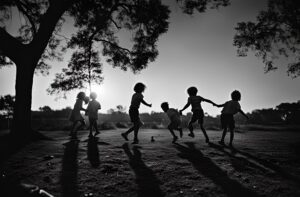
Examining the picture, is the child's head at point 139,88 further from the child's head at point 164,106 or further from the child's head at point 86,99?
the child's head at point 86,99

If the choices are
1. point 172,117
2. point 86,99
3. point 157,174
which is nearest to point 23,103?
→ point 86,99

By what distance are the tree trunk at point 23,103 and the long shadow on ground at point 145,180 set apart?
5137 mm

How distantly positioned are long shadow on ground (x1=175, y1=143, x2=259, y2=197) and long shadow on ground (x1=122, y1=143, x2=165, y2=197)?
87 centimetres

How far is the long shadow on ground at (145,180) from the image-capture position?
2.59m

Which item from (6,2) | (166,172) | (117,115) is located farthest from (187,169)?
(117,115)

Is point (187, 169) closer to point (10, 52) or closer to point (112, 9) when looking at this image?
point (10, 52)

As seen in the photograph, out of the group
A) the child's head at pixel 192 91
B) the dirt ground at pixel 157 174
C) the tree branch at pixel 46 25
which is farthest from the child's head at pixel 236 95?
the tree branch at pixel 46 25

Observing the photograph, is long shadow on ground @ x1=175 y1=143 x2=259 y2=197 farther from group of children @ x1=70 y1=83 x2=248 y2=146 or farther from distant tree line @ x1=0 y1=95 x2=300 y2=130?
distant tree line @ x1=0 y1=95 x2=300 y2=130

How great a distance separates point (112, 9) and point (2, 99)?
95.8ft

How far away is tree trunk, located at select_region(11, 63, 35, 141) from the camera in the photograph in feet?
23.8

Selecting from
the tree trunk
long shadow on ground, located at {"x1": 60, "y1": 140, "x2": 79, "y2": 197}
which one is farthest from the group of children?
long shadow on ground, located at {"x1": 60, "y1": 140, "x2": 79, "y2": 197}

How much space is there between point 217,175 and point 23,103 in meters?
7.20

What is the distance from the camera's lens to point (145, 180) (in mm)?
3061

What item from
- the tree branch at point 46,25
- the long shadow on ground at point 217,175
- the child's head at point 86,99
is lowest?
the long shadow on ground at point 217,175
